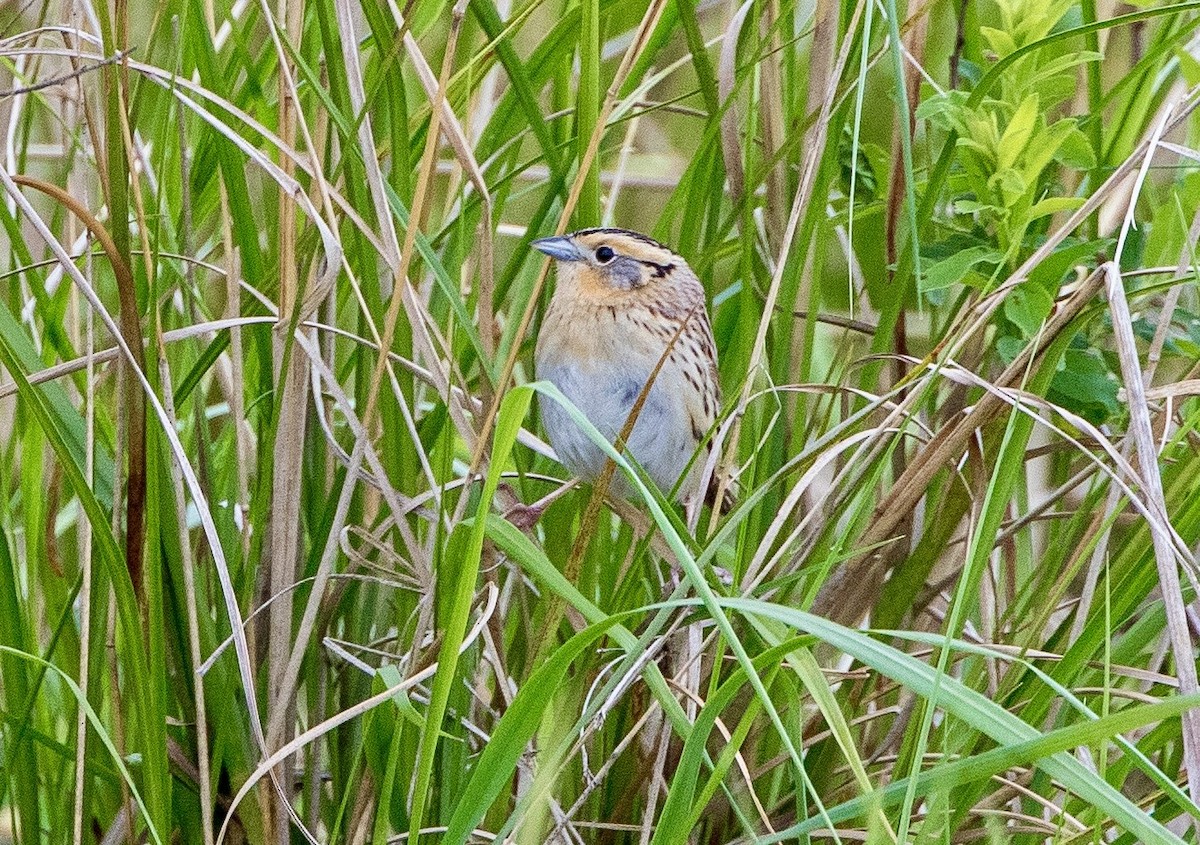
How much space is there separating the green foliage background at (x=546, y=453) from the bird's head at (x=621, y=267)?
11cm

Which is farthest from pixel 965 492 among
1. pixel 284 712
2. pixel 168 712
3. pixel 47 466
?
pixel 47 466

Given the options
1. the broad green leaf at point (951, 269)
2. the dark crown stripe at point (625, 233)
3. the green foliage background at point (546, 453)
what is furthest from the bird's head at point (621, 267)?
the broad green leaf at point (951, 269)

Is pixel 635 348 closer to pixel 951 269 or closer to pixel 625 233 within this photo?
pixel 625 233

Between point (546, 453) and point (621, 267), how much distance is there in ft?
1.14

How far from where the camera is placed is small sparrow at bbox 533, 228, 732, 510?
237cm

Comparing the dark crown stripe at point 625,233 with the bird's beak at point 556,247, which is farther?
the dark crown stripe at point 625,233

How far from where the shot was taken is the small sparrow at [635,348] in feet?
7.76

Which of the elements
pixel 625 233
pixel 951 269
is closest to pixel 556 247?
pixel 625 233

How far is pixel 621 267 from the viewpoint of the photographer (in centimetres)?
250

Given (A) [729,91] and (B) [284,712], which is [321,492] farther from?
(A) [729,91]

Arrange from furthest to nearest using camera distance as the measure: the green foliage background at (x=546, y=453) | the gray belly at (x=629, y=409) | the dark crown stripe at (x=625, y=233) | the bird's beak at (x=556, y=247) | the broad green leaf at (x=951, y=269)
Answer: the gray belly at (x=629, y=409)
the dark crown stripe at (x=625, y=233)
the bird's beak at (x=556, y=247)
the broad green leaf at (x=951, y=269)
the green foliage background at (x=546, y=453)

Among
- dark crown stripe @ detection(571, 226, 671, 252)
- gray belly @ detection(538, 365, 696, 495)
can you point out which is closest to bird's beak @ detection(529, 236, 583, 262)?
dark crown stripe @ detection(571, 226, 671, 252)

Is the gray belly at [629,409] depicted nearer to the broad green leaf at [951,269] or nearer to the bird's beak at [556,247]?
the bird's beak at [556,247]

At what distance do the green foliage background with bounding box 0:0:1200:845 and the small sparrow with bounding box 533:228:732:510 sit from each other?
0.35 feet
